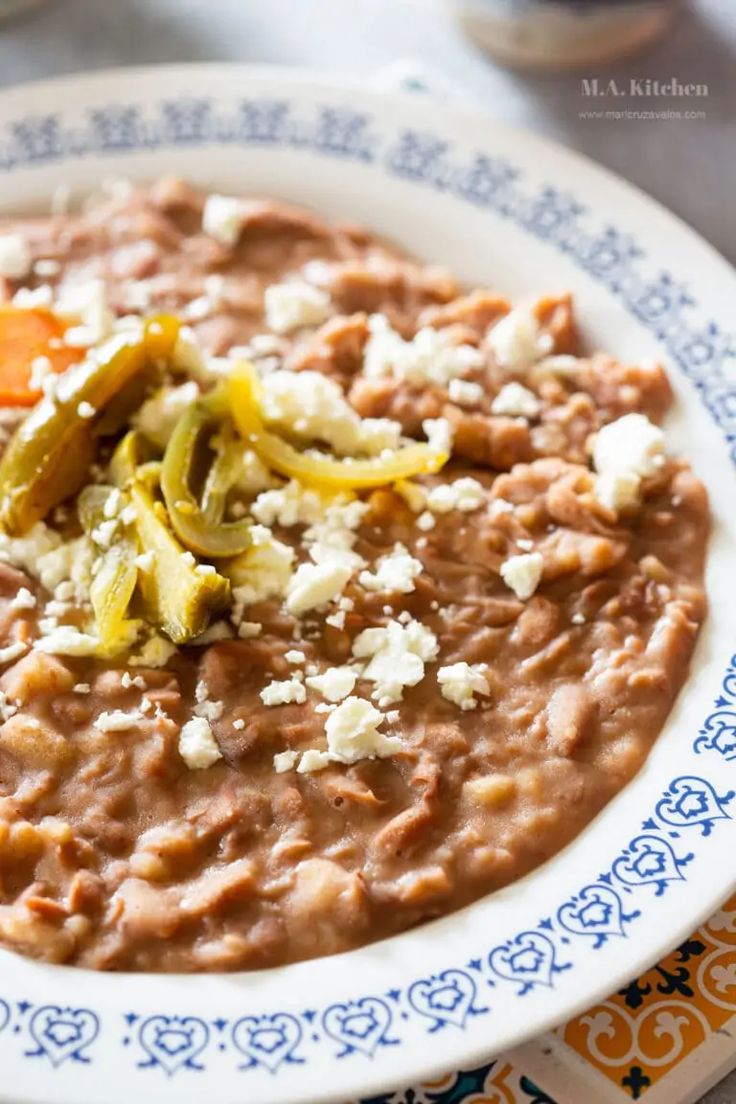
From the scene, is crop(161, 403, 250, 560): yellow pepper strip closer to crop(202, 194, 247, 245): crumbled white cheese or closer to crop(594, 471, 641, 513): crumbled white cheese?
crop(202, 194, 247, 245): crumbled white cheese

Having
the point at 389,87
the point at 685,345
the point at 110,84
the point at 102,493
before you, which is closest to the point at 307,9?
the point at 389,87

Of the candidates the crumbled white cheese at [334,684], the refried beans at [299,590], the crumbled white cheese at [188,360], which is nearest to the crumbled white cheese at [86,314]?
the refried beans at [299,590]

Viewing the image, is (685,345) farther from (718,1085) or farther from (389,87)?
(718,1085)

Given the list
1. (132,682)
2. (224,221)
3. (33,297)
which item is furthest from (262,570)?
(224,221)

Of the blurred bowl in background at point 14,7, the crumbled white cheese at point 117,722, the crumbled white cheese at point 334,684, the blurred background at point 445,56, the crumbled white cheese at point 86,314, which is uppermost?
the blurred background at point 445,56

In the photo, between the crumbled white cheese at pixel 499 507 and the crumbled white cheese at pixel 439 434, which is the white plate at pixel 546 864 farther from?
the crumbled white cheese at pixel 439 434
